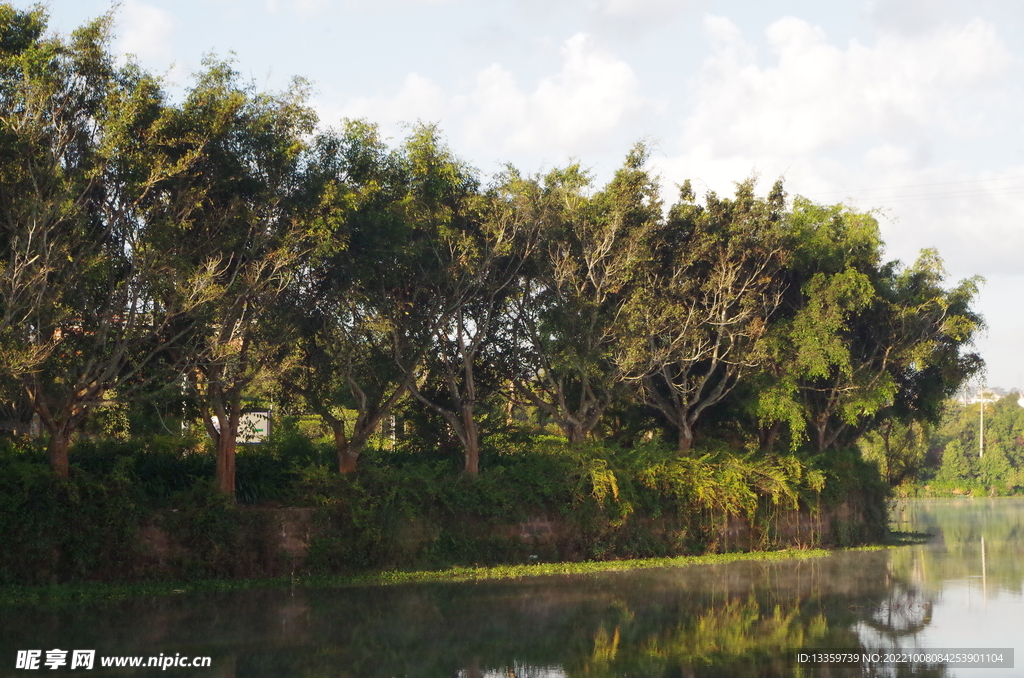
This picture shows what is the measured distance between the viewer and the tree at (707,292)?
2456cm

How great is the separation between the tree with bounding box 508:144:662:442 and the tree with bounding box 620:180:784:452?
0.66 metres

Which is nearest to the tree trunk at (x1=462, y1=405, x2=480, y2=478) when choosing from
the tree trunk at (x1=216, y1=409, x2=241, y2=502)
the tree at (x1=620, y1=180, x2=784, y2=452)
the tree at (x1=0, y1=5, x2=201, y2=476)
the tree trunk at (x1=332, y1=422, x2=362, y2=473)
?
the tree trunk at (x1=332, y1=422, x2=362, y2=473)

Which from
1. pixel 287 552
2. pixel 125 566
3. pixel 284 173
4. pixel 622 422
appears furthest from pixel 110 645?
pixel 622 422

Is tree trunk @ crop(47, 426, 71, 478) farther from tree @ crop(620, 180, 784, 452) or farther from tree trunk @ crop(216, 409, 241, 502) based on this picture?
tree @ crop(620, 180, 784, 452)

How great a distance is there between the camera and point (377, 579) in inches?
764

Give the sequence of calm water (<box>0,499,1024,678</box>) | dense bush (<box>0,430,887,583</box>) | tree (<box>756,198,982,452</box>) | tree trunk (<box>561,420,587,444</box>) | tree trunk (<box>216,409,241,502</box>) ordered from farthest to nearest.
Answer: tree (<box>756,198,982,452</box>) < tree trunk (<box>561,420,587,444</box>) < tree trunk (<box>216,409,241,502</box>) < dense bush (<box>0,430,887,583</box>) < calm water (<box>0,499,1024,678</box>)

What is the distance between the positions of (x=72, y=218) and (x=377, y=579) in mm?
8186

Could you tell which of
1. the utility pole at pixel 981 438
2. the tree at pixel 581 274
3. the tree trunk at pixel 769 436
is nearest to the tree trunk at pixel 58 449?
the tree at pixel 581 274

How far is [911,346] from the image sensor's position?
95.0ft

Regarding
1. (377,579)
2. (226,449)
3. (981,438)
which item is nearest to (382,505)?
(377,579)

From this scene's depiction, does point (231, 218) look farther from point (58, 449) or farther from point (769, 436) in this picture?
point (769, 436)

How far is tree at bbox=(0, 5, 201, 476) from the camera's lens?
1523 centimetres

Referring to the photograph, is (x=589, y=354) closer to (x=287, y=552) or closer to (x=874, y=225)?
(x=287, y=552)

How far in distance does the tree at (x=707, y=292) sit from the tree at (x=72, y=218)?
11.0 m
